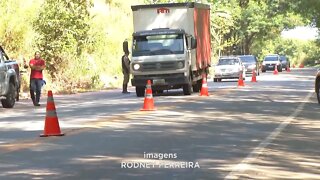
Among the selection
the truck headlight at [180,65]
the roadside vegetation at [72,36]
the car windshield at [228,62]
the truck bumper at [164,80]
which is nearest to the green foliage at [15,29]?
the roadside vegetation at [72,36]

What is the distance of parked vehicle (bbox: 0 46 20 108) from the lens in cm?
2019

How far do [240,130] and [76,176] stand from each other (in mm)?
5557

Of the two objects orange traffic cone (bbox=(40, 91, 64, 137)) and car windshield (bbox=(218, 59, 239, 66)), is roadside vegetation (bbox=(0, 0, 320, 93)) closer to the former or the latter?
car windshield (bbox=(218, 59, 239, 66))

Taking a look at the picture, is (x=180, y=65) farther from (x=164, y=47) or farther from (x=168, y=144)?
(x=168, y=144)

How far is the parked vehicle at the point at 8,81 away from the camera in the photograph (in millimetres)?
20194

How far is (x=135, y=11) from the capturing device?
2569 cm

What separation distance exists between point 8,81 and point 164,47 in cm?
641

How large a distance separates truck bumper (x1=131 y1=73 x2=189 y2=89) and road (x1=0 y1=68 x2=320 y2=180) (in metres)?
5.61

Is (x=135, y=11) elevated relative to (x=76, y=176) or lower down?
elevated

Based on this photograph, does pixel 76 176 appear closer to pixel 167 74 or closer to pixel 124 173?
pixel 124 173

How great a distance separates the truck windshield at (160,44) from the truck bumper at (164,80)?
0.86 m

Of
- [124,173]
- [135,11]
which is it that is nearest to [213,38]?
[135,11]

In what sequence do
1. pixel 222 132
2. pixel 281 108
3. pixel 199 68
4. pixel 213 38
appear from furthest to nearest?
pixel 213 38 < pixel 199 68 < pixel 281 108 < pixel 222 132

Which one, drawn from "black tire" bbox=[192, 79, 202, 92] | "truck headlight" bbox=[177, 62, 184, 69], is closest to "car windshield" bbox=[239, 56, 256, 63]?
"black tire" bbox=[192, 79, 202, 92]
